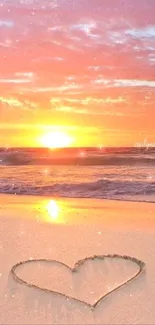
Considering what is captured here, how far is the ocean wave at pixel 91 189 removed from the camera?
10.1 m

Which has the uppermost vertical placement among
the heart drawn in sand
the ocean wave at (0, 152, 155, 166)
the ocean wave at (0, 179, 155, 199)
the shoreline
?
the ocean wave at (0, 152, 155, 166)

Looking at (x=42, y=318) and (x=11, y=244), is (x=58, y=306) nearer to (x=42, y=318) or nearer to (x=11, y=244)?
(x=42, y=318)

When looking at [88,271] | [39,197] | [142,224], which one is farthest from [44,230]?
[39,197]

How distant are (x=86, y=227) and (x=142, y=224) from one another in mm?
867

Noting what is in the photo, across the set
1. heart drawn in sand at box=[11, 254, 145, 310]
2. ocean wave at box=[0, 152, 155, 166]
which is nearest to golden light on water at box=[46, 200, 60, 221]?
heart drawn in sand at box=[11, 254, 145, 310]

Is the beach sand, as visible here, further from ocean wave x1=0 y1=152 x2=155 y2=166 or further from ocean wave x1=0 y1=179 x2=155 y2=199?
ocean wave x1=0 y1=152 x2=155 y2=166

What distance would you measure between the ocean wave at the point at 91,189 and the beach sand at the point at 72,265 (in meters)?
2.83

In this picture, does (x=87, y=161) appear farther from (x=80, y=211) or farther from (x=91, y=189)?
(x=80, y=211)

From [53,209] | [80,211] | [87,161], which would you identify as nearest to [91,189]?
[53,209]

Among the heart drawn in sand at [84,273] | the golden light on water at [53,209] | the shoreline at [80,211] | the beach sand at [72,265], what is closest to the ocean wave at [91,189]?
the shoreline at [80,211]

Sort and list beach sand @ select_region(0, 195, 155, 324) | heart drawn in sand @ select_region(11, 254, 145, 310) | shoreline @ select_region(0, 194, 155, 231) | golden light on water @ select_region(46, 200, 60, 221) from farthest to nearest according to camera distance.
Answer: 1. golden light on water @ select_region(46, 200, 60, 221)
2. shoreline @ select_region(0, 194, 155, 231)
3. heart drawn in sand @ select_region(11, 254, 145, 310)
4. beach sand @ select_region(0, 195, 155, 324)

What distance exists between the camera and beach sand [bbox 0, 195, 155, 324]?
2.97m

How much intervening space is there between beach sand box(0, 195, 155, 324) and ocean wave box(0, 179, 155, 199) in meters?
2.83

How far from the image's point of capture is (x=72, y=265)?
382cm
